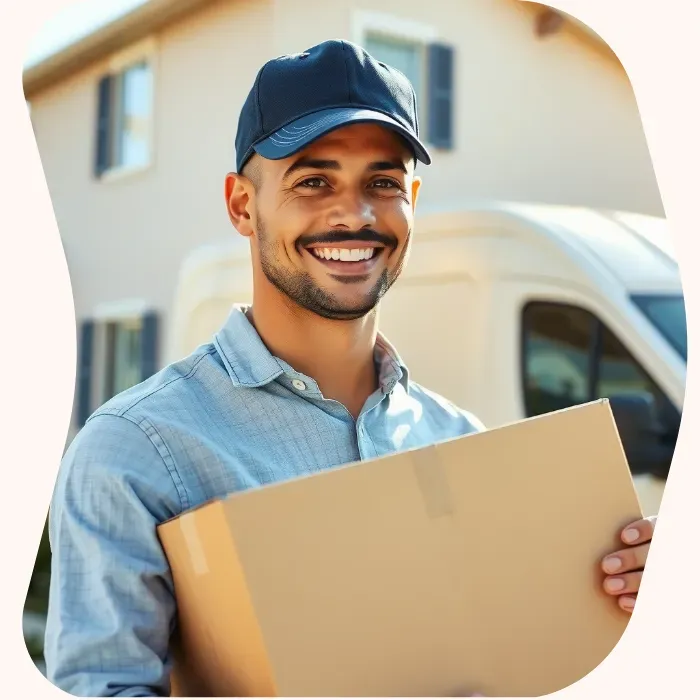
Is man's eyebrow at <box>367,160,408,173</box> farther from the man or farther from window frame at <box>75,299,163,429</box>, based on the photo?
window frame at <box>75,299,163,429</box>

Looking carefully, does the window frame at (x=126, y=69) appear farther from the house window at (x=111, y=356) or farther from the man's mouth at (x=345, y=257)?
the man's mouth at (x=345, y=257)

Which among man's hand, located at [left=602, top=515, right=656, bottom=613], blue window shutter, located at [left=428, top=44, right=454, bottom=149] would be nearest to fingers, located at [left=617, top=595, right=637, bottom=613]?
man's hand, located at [left=602, top=515, right=656, bottom=613]

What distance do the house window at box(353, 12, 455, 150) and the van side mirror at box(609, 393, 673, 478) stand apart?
0.83 metres

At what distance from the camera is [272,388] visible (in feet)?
4.07

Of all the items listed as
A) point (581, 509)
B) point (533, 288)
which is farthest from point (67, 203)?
point (533, 288)

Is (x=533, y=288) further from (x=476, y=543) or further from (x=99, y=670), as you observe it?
(x=99, y=670)

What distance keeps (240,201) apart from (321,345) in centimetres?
24

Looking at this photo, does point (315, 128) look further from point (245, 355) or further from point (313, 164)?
point (245, 355)

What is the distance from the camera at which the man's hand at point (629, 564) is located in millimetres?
1112

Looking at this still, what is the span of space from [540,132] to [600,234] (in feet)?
1.64

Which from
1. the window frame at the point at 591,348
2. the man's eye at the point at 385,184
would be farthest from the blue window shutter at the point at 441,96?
the man's eye at the point at 385,184

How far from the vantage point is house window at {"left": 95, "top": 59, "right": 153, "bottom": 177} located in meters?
1.58

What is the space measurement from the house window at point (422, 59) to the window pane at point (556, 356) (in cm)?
63

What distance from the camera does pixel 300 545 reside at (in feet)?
3.06
